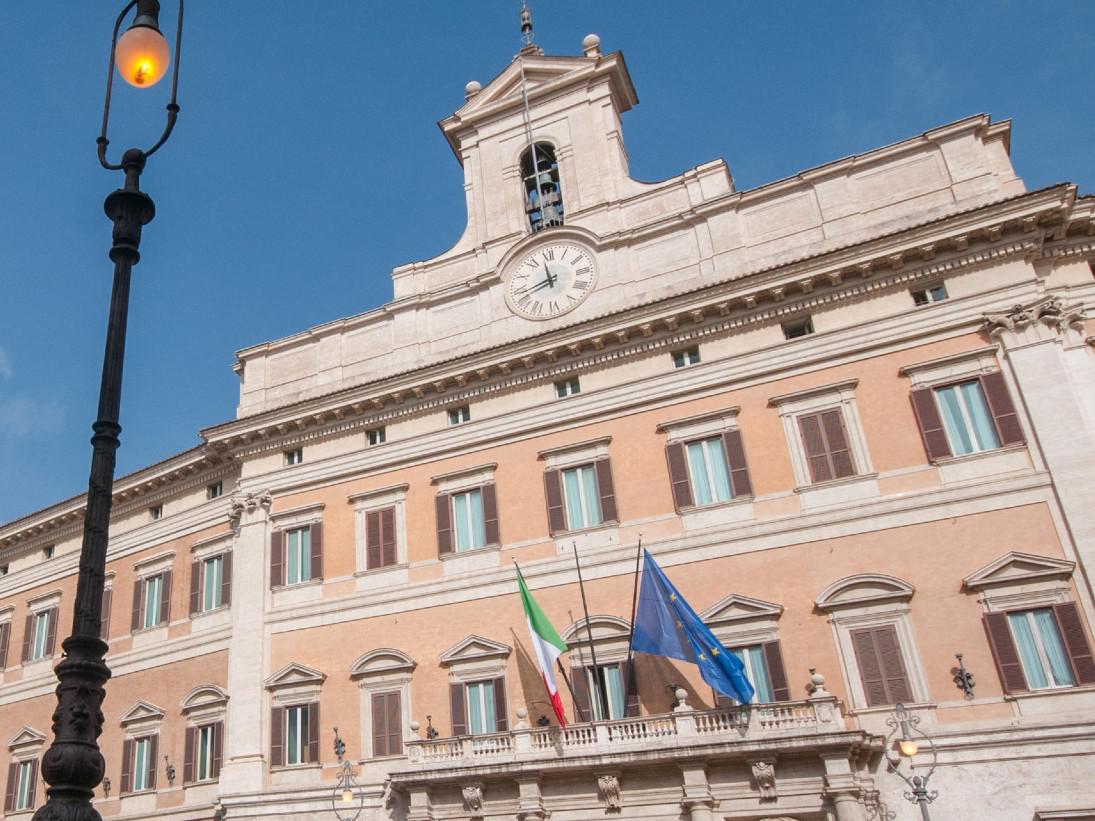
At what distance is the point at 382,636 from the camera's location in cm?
2377

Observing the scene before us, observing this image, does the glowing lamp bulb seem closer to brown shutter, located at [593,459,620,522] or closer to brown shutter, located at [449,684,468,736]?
brown shutter, located at [593,459,620,522]

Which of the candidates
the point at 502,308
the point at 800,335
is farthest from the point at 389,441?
the point at 800,335

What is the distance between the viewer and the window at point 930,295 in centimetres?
2159

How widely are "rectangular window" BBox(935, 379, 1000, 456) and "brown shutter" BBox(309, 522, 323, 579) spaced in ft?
50.5

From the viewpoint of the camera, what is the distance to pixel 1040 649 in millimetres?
18312

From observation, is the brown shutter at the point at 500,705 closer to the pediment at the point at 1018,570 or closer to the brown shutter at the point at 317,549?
the brown shutter at the point at 317,549

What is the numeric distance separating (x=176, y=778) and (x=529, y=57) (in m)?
22.2

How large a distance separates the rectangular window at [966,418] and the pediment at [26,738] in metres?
26.0

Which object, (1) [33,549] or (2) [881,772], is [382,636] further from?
(1) [33,549]

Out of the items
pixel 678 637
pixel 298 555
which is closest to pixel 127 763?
pixel 298 555

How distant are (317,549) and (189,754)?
6.17m

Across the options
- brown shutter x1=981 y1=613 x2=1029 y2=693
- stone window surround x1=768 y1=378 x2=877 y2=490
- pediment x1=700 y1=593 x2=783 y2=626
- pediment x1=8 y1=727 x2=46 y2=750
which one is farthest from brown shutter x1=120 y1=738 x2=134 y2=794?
brown shutter x1=981 y1=613 x2=1029 y2=693

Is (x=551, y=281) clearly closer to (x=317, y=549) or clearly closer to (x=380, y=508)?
(x=380, y=508)

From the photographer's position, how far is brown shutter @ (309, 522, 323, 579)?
25.2 meters
